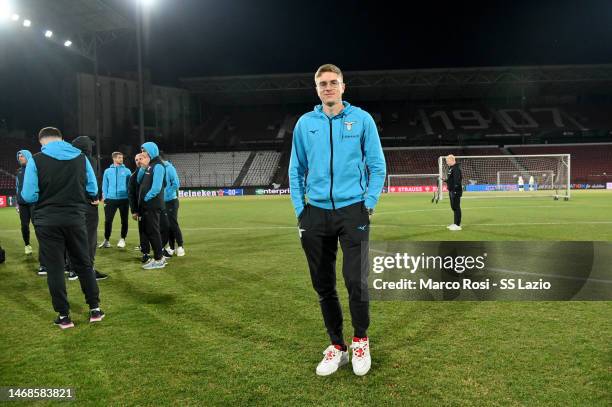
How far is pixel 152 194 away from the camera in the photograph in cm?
751

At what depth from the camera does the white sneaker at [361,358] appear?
3.39 meters

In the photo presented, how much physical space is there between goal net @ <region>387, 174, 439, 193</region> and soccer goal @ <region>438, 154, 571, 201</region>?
3.18m

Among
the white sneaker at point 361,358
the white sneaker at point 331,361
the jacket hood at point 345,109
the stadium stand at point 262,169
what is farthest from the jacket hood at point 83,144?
the stadium stand at point 262,169

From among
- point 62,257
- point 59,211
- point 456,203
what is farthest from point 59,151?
point 456,203

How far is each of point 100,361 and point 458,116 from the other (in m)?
54.1

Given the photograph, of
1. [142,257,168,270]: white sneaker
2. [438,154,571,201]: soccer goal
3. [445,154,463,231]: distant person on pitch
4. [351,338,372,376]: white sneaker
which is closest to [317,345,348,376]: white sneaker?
[351,338,372,376]: white sneaker

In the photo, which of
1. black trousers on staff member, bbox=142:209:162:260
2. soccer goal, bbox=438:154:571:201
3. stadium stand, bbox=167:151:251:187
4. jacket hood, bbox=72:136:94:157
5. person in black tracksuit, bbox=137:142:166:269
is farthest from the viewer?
stadium stand, bbox=167:151:251:187

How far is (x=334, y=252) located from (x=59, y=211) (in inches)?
116

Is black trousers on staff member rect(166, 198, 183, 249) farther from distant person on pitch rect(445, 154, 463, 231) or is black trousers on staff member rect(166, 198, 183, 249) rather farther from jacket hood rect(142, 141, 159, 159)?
distant person on pitch rect(445, 154, 463, 231)

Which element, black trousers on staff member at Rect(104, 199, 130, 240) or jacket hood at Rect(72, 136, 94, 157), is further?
black trousers on staff member at Rect(104, 199, 130, 240)

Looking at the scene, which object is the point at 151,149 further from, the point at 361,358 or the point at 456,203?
the point at 456,203

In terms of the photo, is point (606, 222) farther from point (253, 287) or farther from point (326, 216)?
point (326, 216)

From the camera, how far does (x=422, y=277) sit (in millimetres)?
5688

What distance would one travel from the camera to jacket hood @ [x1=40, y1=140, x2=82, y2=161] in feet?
15.2
